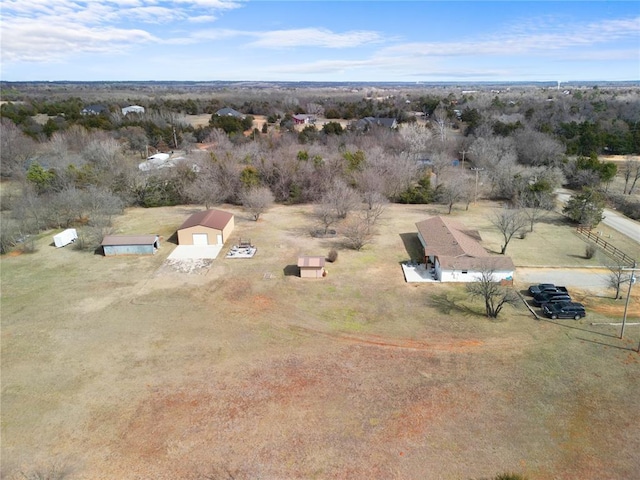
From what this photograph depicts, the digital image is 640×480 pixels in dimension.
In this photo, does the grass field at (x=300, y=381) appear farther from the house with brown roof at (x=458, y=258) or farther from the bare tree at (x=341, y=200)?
the bare tree at (x=341, y=200)

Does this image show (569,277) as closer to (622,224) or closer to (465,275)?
(465,275)

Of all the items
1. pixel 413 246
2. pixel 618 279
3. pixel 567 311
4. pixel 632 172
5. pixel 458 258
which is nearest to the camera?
pixel 567 311

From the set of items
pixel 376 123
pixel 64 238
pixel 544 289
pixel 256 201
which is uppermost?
pixel 376 123

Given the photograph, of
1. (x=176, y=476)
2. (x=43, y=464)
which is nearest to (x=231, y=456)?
(x=176, y=476)

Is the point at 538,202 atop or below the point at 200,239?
atop

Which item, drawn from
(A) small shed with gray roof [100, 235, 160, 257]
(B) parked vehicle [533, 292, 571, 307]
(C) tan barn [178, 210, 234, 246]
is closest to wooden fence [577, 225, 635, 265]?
(B) parked vehicle [533, 292, 571, 307]

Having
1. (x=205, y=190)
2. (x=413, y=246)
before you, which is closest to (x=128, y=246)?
(x=205, y=190)
